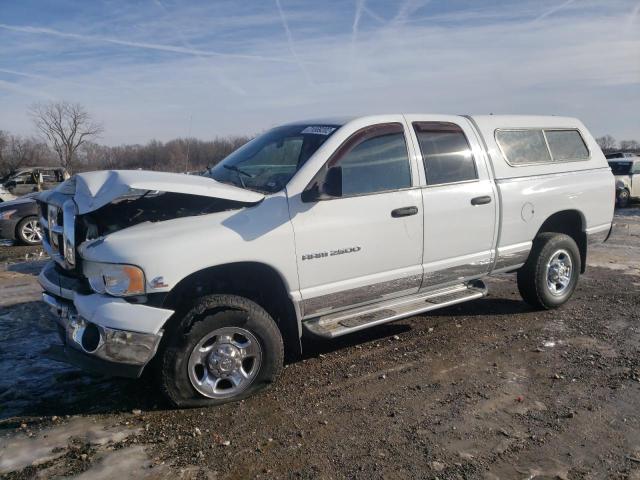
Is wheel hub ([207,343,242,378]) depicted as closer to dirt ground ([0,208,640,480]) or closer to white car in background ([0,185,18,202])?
dirt ground ([0,208,640,480])

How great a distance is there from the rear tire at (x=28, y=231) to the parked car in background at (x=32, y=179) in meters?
7.02

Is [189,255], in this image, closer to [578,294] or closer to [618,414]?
[618,414]

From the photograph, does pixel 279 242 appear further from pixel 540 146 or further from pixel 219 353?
pixel 540 146

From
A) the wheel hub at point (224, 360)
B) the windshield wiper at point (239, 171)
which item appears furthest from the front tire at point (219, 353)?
the windshield wiper at point (239, 171)

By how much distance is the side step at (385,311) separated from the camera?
4164 millimetres

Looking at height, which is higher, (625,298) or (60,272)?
(60,272)

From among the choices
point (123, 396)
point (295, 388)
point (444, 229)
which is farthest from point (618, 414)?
point (123, 396)

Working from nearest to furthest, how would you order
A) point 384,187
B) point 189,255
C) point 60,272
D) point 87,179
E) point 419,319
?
1. point 189,255
2. point 87,179
3. point 60,272
4. point 384,187
5. point 419,319

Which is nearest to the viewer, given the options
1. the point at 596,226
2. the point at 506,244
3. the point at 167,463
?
the point at 167,463

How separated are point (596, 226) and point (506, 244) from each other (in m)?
1.55

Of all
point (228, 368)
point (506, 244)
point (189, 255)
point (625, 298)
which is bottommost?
point (625, 298)

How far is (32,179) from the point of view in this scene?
62.0ft

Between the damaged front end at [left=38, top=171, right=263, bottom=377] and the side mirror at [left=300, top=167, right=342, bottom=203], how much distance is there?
365 mm

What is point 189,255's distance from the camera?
138 inches
